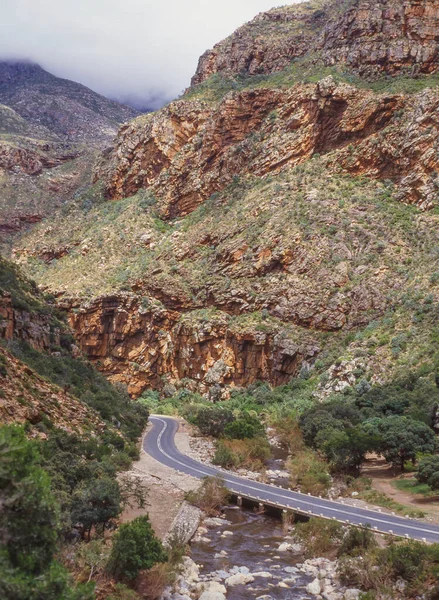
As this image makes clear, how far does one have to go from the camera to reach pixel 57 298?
68062 mm

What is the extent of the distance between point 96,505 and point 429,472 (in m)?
17.9

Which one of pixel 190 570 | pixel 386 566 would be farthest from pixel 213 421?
pixel 386 566

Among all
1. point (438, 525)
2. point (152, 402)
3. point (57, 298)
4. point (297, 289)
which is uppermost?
point (297, 289)

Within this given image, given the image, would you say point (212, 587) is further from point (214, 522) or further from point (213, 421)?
point (213, 421)

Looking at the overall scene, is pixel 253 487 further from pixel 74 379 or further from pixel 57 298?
pixel 57 298

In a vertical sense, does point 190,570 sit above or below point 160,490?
above

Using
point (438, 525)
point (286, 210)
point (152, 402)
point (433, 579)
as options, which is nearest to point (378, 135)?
point (286, 210)

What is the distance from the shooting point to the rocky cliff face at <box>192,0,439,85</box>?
71.2 metres

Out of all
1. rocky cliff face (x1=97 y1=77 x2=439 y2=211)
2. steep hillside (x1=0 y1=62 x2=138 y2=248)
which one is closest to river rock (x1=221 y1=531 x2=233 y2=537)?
rocky cliff face (x1=97 y1=77 x2=439 y2=211)

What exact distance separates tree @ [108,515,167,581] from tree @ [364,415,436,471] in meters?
20.3

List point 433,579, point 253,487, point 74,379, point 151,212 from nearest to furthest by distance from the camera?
point 433,579 < point 253,487 < point 74,379 < point 151,212

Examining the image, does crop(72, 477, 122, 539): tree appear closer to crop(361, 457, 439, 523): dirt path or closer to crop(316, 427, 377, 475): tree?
crop(361, 457, 439, 523): dirt path

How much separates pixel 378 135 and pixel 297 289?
2275cm

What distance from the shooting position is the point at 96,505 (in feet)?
60.9
